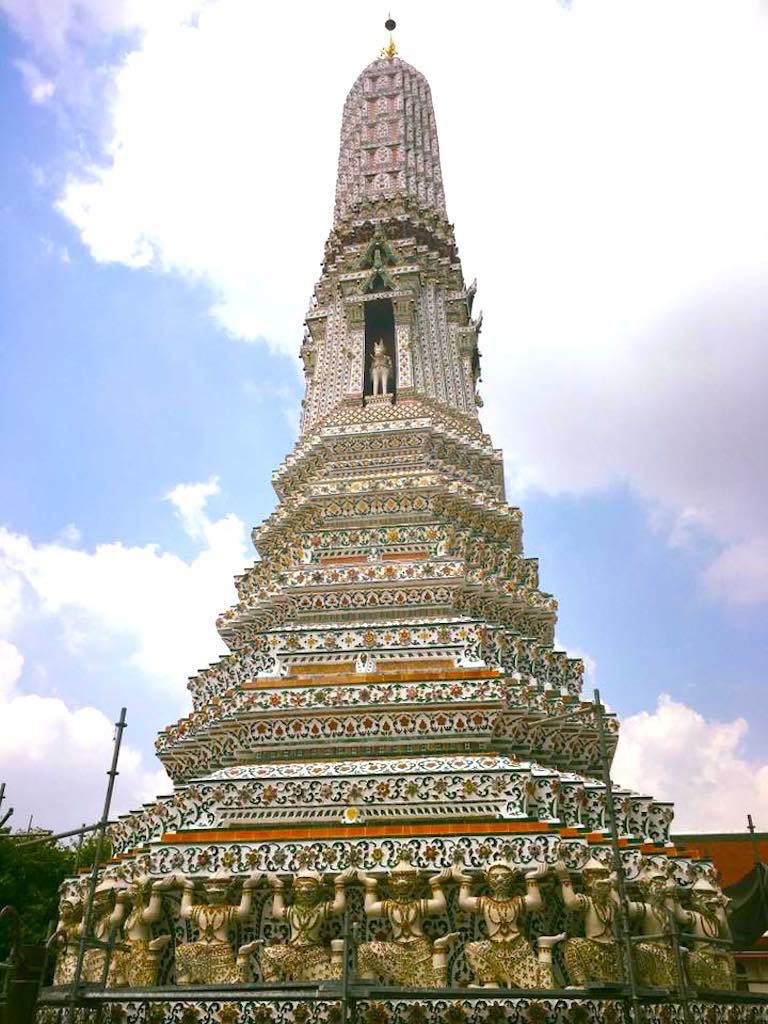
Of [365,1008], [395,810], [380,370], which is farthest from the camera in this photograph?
[380,370]

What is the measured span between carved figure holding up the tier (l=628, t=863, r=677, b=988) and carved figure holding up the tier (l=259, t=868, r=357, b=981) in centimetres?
267

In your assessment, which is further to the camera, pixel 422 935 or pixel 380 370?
pixel 380 370

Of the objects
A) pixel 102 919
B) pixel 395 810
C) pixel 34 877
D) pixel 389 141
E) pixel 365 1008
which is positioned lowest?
pixel 365 1008

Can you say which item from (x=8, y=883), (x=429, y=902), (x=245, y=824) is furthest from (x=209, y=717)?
(x=8, y=883)

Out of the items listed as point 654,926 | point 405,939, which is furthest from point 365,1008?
point 654,926

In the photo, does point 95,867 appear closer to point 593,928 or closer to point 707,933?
point 593,928

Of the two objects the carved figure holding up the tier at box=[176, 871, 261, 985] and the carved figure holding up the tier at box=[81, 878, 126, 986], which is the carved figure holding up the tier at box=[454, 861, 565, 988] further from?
the carved figure holding up the tier at box=[81, 878, 126, 986]

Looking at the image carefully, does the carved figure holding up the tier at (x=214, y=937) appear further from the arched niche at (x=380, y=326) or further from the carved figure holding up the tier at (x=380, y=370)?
the arched niche at (x=380, y=326)

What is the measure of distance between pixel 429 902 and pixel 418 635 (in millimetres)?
3705

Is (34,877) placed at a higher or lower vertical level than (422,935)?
higher

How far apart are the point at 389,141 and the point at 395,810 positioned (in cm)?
1733

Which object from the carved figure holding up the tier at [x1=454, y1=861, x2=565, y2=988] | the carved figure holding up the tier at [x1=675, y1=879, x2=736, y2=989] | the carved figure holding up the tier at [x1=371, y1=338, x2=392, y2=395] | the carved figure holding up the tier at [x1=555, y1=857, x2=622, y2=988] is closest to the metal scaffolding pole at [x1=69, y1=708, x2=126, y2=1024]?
the carved figure holding up the tier at [x1=454, y1=861, x2=565, y2=988]

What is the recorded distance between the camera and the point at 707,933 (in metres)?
8.11

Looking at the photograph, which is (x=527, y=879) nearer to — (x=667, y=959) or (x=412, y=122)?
(x=667, y=959)
